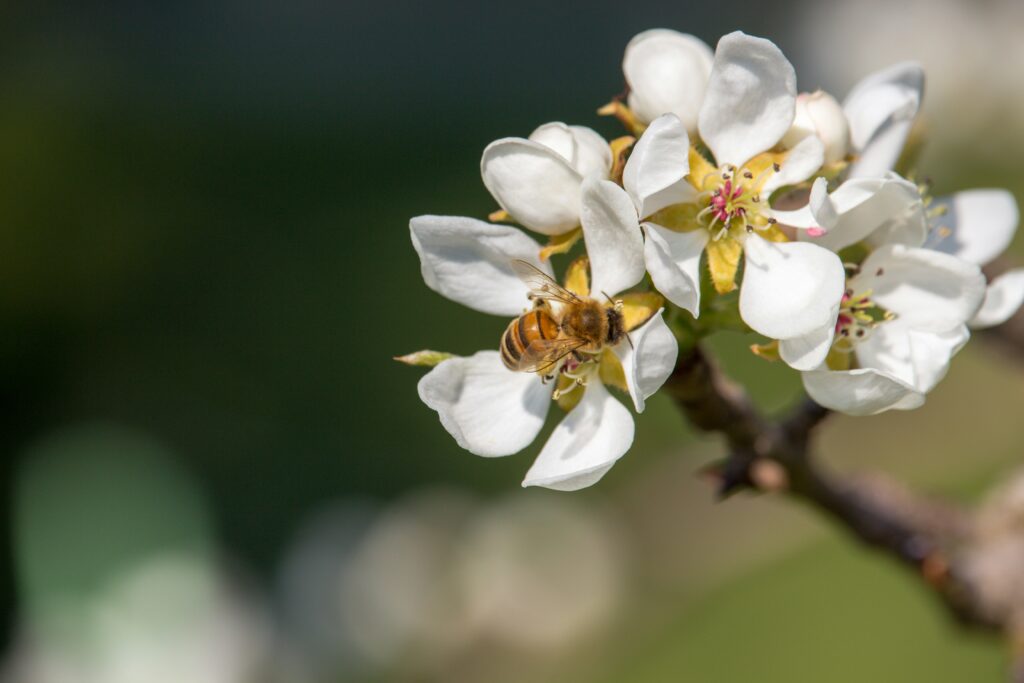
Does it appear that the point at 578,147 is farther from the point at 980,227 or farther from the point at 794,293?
the point at 980,227

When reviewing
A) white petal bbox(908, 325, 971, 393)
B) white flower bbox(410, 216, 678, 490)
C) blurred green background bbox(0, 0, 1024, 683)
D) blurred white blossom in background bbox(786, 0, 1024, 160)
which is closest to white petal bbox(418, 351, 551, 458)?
white flower bbox(410, 216, 678, 490)

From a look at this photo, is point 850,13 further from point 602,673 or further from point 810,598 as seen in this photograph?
point 602,673

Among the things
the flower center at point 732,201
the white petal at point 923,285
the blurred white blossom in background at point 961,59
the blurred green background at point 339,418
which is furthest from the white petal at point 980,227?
the blurred white blossom in background at point 961,59

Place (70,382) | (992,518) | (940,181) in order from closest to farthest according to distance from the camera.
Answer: (992,518)
(940,181)
(70,382)

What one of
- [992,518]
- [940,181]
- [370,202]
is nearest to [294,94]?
[370,202]

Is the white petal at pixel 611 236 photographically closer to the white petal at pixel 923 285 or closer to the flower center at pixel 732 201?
the flower center at pixel 732 201

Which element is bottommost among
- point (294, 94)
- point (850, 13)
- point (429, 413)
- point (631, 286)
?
point (429, 413)

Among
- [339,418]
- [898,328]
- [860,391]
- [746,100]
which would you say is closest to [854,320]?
[898,328]
